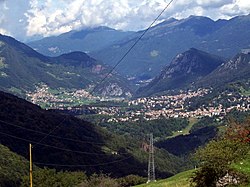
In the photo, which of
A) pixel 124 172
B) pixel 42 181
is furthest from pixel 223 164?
pixel 124 172

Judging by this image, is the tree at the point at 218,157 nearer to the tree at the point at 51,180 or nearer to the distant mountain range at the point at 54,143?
the tree at the point at 51,180

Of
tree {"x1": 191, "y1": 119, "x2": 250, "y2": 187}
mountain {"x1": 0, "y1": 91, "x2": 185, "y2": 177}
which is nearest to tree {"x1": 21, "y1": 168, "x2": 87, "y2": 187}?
tree {"x1": 191, "y1": 119, "x2": 250, "y2": 187}

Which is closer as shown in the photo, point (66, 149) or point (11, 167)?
point (11, 167)

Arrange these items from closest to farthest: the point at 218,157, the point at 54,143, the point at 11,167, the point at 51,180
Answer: the point at 218,157 < the point at 51,180 < the point at 11,167 < the point at 54,143

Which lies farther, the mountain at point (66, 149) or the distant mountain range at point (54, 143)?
the distant mountain range at point (54, 143)

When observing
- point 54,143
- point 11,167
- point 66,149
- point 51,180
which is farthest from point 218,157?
point 54,143

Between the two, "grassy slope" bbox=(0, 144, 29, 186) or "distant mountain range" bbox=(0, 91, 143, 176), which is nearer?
"grassy slope" bbox=(0, 144, 29, 186)

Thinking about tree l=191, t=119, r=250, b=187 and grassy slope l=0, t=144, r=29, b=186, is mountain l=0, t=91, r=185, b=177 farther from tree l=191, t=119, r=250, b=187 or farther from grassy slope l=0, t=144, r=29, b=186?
tree l=191, t=119, r=250, b=187

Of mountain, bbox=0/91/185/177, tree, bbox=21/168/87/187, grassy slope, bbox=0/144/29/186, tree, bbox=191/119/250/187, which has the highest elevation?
mountain, bbox=0/91/185/177

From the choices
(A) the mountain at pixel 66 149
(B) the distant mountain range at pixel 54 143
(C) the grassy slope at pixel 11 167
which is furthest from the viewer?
(B) the distant mountain range at pixel 54 143

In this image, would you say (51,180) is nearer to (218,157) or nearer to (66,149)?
(218,157)

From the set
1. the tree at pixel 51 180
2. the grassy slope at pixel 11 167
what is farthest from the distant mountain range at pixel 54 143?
the tree at pixel 51 180
